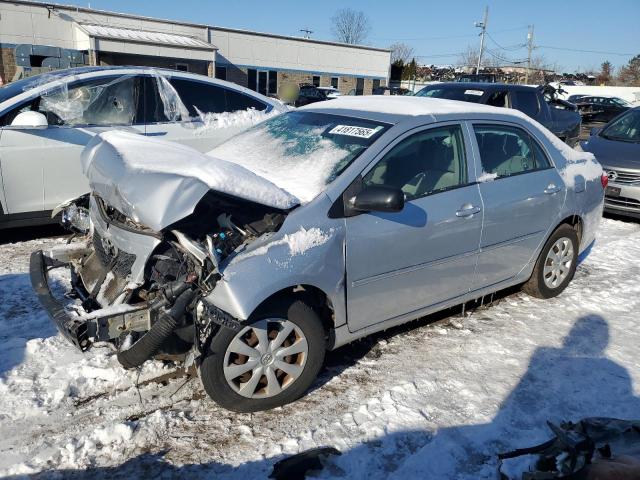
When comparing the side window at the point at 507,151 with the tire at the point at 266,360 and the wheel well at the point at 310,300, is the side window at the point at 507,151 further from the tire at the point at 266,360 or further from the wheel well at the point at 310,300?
the tire at the point at 266,360

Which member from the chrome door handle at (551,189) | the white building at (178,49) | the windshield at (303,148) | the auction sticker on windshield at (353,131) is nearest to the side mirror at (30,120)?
the windshield at (303,148)

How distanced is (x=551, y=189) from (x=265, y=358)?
2936 millimetres

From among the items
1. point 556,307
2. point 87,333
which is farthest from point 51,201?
point 556,307

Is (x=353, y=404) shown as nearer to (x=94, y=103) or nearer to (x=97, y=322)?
(x=97, y=322)

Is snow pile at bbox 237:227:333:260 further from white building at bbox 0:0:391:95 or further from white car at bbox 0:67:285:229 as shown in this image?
white building at bbox 0:0:391:95

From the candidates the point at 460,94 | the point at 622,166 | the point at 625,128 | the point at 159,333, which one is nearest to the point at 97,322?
the point at 159,333

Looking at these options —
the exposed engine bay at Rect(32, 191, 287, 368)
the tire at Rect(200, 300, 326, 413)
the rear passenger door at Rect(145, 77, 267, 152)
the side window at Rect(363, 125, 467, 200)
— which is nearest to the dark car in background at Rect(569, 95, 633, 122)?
the rear passenger door at Rect(145, 77, 267, 152)

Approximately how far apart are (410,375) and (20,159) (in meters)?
4.31

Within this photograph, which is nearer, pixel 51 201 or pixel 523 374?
pixel 523 374

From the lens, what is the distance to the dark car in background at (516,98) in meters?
10.1

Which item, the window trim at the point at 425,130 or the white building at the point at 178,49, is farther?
the white building at the point at 178,49

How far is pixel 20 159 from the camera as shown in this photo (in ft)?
17.2

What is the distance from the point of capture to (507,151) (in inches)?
169

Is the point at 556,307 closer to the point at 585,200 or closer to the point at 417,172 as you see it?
the point at 585,200
